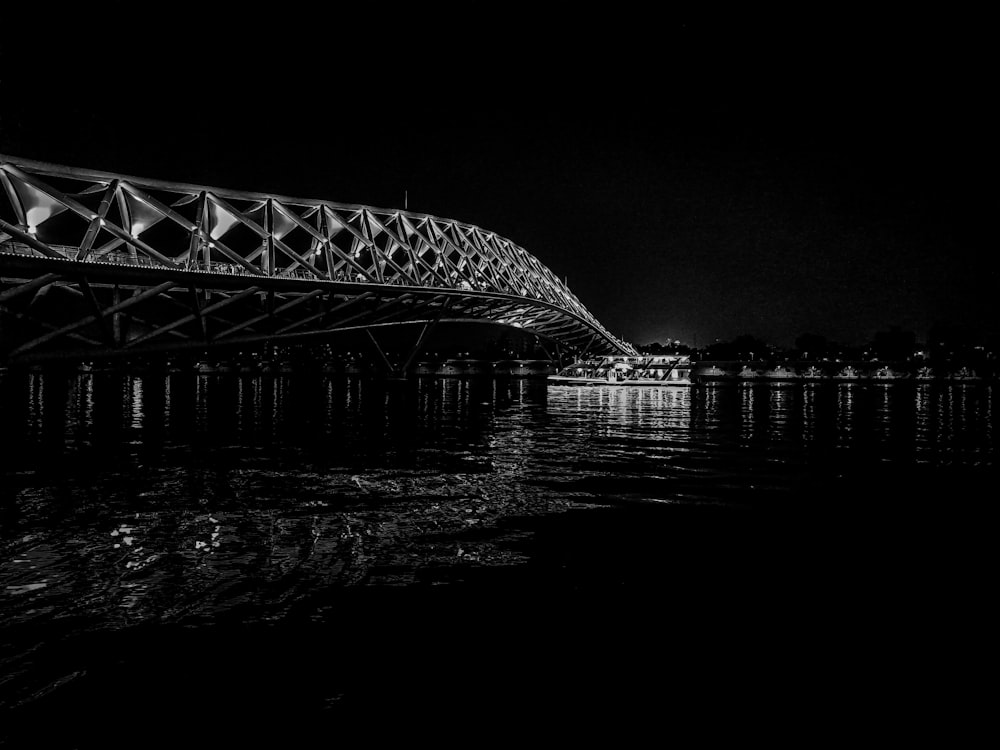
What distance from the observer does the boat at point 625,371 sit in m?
108

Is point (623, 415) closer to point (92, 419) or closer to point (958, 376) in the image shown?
point (92, 419)

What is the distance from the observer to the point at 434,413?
36344 millimetres

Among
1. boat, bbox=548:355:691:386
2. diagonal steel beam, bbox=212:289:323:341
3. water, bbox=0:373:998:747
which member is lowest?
water, bbox=0:373:998:747

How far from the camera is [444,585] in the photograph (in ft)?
23.8

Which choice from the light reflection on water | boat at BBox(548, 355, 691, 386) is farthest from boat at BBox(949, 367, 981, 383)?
the light reflection on water

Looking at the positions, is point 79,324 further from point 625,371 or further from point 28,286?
point 625,371

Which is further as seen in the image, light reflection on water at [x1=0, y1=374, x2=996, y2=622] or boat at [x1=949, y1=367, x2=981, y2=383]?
A: boat at [x1=949, y1=367, x2=981, y2=383]

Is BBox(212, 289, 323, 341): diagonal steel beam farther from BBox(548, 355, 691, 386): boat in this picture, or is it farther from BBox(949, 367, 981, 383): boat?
BBox(949, 367, 981, 383): boat

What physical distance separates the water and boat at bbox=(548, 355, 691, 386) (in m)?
92.1

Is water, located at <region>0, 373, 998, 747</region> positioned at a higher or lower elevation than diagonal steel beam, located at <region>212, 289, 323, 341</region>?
lower

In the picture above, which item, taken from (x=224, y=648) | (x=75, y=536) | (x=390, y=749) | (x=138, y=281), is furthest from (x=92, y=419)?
(x=390, y=749)

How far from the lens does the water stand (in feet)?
16.0

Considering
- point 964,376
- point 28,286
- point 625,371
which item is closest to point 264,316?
point 28,286

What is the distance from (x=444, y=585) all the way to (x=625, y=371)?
107540 millimetres
